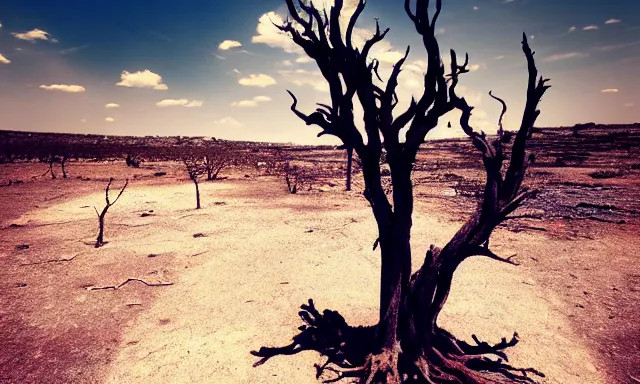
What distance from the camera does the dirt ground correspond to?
18.4 feet

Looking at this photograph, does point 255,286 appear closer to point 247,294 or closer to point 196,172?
point 247,294

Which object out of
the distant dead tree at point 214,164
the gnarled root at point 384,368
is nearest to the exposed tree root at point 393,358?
the gnarled root at point 384,368

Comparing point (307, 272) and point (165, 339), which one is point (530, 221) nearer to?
point (307, 272)

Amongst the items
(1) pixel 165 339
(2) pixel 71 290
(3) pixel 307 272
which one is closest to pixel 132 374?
(1) pixel 165 339

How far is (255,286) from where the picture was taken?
27.8 feet

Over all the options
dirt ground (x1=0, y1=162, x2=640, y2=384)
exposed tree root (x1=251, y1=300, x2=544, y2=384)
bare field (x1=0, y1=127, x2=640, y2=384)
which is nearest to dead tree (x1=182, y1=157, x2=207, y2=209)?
bare field (x1=0, y1=127, x2=640, y2=384)

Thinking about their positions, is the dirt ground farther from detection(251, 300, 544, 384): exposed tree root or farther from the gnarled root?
the gnarled root

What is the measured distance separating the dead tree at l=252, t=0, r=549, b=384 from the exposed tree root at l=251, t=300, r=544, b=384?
17 millimetres

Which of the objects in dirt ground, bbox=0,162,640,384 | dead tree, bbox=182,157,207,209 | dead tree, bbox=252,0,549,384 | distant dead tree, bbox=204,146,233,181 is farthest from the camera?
distant dead tree, bbox=204,146,233,181

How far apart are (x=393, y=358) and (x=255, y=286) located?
4631 mm

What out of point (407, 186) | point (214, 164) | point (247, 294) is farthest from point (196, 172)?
point (407, 186)

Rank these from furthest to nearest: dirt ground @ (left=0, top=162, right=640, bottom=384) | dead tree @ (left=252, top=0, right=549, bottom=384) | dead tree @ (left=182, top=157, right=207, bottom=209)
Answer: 1. dead tree @ (left=182, top=157, right=207, bottom=209)
2. dirt ground @ (left=0, top=162, right=640, bottom=384)
3. dead tree @ (left=252, top=0, right=549, bottom=384)

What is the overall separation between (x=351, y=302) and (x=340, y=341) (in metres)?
1.87

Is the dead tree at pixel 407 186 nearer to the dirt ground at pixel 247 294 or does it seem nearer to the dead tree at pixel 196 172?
the dirt ground at pixel 247 294
